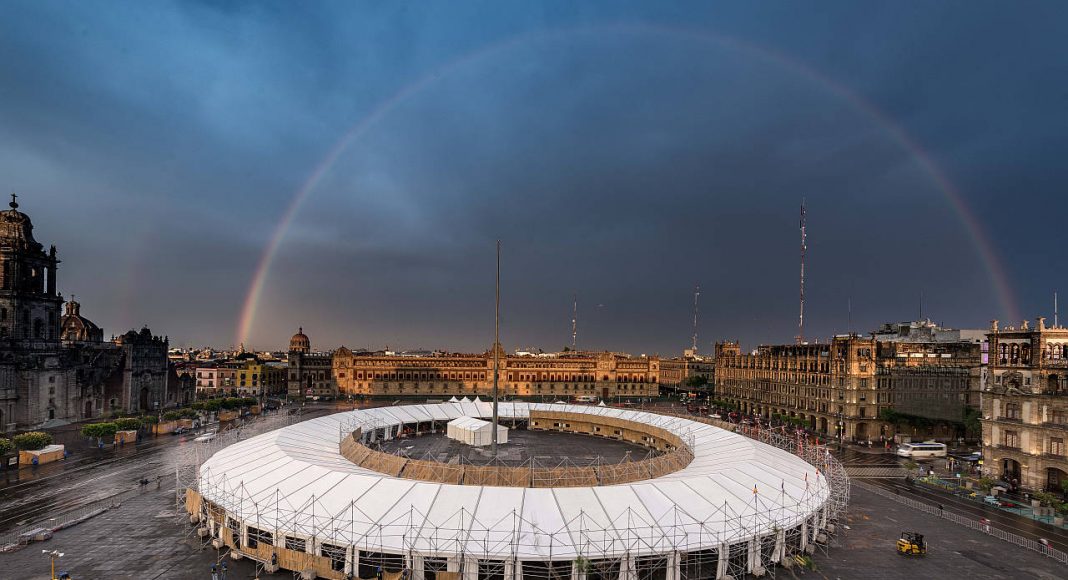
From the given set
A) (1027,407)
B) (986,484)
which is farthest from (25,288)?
(1027,407)

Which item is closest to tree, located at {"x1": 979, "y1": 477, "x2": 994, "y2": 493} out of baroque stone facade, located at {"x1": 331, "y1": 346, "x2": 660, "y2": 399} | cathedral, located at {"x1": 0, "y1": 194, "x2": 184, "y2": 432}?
baroque stone facade, located at {"x1": 331, "y1": 346, "x2": 660, "y2": 399}

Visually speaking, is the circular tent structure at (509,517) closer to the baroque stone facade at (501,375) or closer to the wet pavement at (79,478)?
the wet pavement at (79,478)

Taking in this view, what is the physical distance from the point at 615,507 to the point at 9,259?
4696 inches

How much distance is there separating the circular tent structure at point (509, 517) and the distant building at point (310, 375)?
12333 centimetres

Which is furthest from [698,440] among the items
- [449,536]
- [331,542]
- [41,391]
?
[41,391]

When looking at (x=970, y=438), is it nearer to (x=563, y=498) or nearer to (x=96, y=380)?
(x=563, y=498)

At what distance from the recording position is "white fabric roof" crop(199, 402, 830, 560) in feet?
105

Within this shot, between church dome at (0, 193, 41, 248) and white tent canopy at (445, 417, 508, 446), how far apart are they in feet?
296

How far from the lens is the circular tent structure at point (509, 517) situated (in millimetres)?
31984

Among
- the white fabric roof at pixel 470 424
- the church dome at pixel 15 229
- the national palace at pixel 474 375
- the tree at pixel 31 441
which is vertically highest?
the church dome at pixel 15 229

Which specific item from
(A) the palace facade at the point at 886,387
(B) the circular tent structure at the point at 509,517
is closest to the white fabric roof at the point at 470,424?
(B) the circular tent structure at the point at 509,517

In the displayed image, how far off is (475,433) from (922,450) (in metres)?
68.3

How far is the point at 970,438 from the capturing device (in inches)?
3593

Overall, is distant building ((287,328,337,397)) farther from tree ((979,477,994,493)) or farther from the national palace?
tree ((979,477,994,493))
